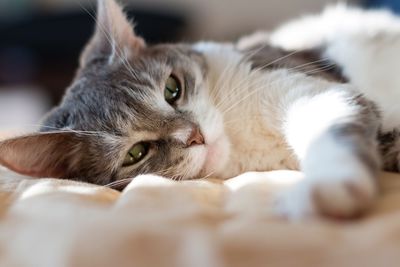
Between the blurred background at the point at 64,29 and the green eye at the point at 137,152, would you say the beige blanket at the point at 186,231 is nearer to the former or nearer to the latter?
the green eye at the point at 137,152

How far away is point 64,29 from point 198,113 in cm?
296

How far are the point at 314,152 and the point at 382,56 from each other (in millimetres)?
964

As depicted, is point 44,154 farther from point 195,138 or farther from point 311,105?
point 311,105

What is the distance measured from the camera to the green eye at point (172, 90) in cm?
144

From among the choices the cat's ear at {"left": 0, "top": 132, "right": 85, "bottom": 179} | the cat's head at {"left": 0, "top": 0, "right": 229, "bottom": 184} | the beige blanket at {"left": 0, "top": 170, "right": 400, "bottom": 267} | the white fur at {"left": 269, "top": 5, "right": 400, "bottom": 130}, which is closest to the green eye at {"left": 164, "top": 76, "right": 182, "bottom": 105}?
the cat's head at {"left": 0, "top": 0, "right": 229, "bottom": 184}

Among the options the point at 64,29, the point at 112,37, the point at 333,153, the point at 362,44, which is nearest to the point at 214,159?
the point at 333,153

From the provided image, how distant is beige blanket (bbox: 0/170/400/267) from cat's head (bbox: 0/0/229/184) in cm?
27

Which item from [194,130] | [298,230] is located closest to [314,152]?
[298,230]

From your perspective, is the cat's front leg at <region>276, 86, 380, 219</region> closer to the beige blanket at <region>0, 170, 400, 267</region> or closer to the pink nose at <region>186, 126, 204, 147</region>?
the beige blanket at <region>0, 170, 400, 267</region>

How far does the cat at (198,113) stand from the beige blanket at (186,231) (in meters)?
0.21

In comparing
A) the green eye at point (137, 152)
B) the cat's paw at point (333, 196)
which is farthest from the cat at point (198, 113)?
the cat's paw at point (333, 196)

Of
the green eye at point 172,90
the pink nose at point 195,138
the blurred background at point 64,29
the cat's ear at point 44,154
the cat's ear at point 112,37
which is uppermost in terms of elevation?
the cat's ear at point 112,37

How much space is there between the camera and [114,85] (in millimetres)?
1454

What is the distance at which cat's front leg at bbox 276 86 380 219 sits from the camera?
2.55 feet
